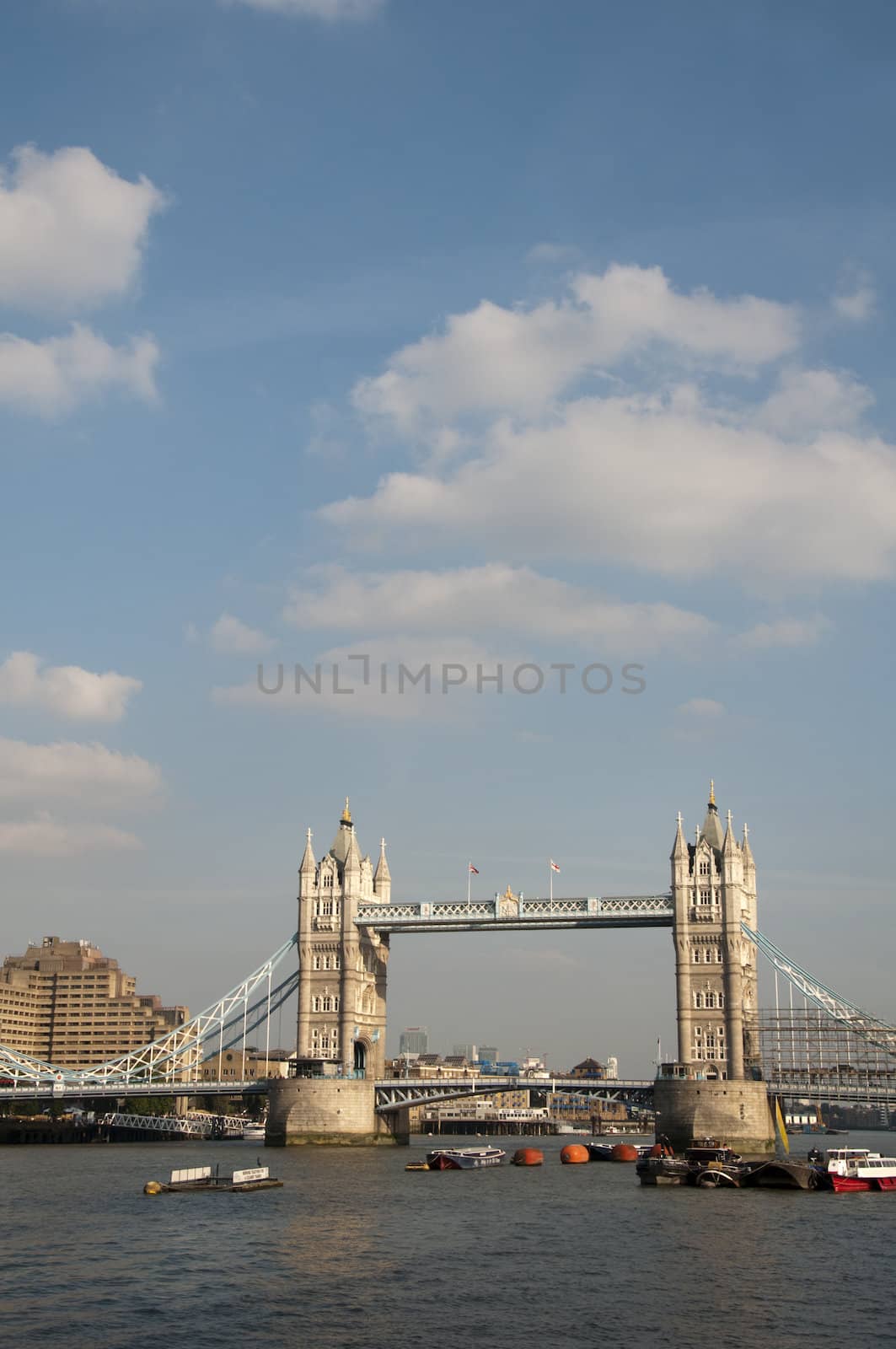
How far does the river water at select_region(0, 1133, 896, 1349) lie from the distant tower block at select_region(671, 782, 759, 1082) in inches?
1537

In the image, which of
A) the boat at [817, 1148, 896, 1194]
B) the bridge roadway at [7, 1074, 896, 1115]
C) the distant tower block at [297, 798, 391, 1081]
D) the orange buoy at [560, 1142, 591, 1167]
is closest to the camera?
the boat at [817, 1148, 896, 1194]

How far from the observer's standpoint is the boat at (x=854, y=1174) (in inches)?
3863

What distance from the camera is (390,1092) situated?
149 meters

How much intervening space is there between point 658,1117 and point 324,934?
40330 mm

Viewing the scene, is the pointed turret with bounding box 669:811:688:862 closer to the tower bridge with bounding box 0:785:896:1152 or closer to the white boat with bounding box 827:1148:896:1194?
the tower bridge with bounding box 0:785:896:1152

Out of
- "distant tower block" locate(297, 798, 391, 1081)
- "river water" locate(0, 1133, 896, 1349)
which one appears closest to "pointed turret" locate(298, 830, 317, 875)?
"distant tower block" locate(297, 798, 391, 1081)

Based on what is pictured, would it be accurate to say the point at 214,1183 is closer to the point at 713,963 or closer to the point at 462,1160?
the point at 462,1160

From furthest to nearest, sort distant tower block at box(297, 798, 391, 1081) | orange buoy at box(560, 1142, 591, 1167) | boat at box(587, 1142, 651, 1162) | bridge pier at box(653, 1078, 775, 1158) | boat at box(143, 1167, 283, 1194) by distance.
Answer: distant tower block at box(297, 798, 391, 1081)
boat at box(587, 1142, 651, 1162)
orange buoy at box(560, 1142, 591, 1167)
bridge pier at box(653, 1078, 775, 1158)
boat at box(143, 1167, 283, 1194)

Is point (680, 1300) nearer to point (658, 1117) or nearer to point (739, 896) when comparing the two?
point (658, 1117)

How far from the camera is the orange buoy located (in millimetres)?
133250

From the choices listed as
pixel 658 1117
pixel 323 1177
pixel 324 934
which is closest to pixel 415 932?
pixel 324 934

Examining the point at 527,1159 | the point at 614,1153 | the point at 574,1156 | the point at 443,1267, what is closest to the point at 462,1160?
the point at 527,1159

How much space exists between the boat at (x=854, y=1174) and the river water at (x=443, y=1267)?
2.16 metres

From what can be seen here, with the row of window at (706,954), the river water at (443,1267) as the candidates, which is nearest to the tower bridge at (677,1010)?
the row of window at (706,954)
